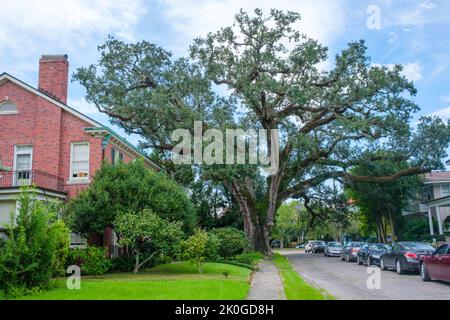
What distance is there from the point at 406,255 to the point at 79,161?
1633cm

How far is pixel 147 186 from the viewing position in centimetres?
2019

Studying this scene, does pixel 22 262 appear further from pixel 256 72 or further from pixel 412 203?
pixel 412 203

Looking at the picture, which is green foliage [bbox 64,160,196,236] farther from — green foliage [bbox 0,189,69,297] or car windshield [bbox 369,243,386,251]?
car windshield [bbox 369,243,386,251]

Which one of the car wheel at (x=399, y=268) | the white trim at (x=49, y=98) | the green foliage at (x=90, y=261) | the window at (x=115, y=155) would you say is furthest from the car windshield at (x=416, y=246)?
the white trim at (x=49, y=98)

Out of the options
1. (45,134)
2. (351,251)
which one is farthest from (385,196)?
(45,134)

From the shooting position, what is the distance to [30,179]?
76.8 ft

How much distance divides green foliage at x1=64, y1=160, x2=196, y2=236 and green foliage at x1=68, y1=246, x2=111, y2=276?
3.03ft

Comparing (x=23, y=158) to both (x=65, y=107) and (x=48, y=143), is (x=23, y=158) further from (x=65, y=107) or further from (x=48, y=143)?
(x=65, y=107)

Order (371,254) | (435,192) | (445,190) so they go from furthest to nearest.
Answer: (435,192), (445,190), (371,254)

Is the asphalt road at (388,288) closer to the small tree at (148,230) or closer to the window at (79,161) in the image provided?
the small tree at (148,230)

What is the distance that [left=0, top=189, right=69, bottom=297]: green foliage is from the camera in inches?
494

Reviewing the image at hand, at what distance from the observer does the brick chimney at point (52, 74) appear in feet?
86.2

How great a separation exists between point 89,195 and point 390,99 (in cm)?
2104
